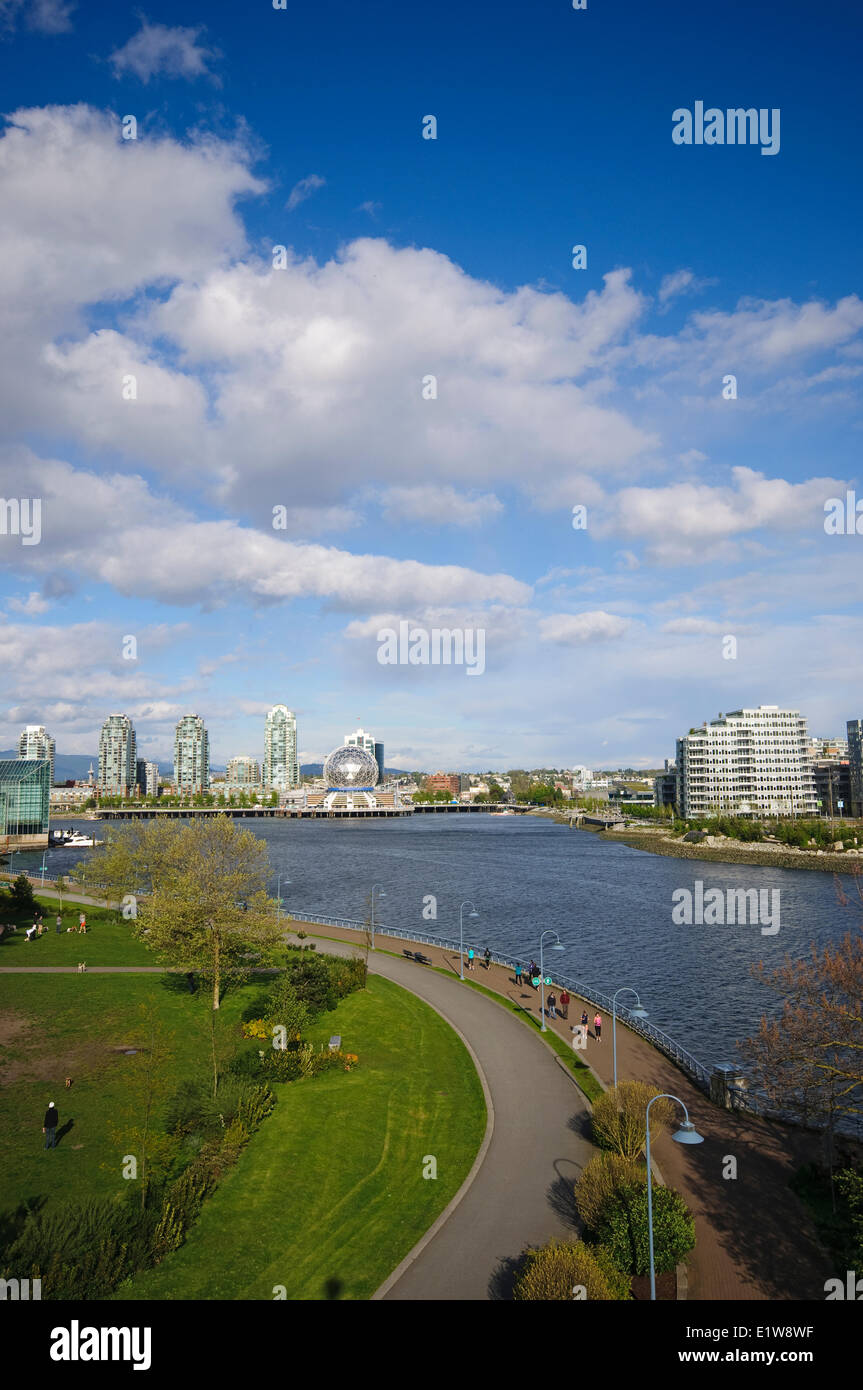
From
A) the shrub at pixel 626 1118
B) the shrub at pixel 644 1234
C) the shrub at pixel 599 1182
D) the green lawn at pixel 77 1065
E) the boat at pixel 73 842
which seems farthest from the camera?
the boat at pixel 73 842

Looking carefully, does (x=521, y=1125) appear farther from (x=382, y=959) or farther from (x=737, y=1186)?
(x=382, y=959)

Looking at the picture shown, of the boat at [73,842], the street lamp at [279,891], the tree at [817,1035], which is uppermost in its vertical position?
the tree at [817,1035]

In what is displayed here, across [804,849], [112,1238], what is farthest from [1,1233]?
[804,849]

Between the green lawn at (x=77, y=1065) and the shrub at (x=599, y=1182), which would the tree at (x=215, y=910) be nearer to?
the green lawn at (x=77, y=1065)

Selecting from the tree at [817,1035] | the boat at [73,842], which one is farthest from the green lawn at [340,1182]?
the boat at [73,842]

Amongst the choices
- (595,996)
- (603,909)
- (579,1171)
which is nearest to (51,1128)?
(579,1171)

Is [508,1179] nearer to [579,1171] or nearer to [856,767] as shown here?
[579,1171]
